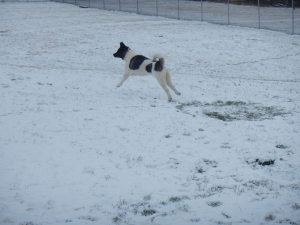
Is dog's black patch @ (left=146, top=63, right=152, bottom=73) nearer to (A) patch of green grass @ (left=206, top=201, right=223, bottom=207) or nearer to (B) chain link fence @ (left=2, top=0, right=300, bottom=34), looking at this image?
(A) patch of green grass @ (left=206, top=201, right=223, bottom=207)

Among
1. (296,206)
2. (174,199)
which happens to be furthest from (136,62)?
(296,206)

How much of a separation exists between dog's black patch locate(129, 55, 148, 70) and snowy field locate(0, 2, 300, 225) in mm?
756

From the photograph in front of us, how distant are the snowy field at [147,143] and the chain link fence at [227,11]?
36.8 feet

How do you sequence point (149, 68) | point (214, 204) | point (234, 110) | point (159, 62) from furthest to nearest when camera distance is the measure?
point (149, 68) < point (159, 62) < point (234, 110) < point (214, 204)

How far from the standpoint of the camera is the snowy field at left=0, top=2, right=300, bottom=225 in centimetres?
607

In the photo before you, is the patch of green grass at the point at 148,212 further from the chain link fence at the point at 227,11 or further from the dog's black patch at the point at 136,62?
the chain link fence at the point at 227,11

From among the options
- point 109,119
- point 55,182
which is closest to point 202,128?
point 109,119

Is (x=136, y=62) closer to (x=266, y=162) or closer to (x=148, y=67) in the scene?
(x=148, y=67)

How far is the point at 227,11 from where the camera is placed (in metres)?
36.2

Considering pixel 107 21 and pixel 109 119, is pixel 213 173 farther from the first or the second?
pixel 107 21

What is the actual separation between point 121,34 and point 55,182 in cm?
1755

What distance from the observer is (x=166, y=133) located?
893 cm

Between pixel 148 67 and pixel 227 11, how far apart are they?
85.4ft

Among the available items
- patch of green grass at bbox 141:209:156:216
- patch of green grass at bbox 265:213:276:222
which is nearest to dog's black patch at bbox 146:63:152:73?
patch of green grass at bbox 141:209:156:216
